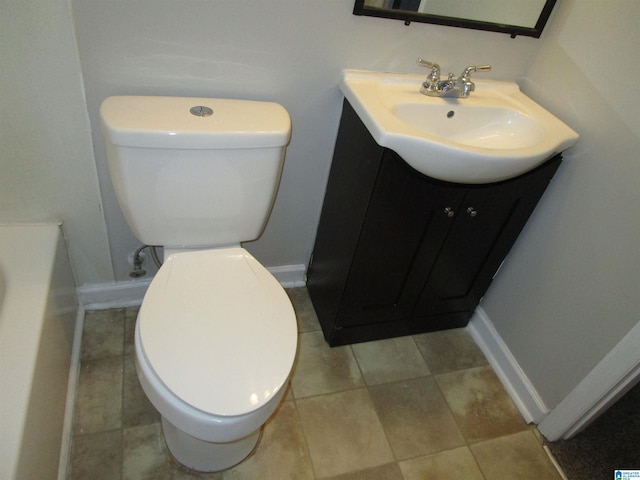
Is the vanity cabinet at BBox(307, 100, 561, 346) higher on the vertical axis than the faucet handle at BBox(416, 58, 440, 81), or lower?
lower

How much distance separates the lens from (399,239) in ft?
4.09

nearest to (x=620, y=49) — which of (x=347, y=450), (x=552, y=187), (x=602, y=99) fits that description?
(x=602, y=99)

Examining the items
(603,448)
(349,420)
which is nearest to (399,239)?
(349,420)

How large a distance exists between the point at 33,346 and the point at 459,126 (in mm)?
1284

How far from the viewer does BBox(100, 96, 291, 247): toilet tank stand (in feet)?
3.23

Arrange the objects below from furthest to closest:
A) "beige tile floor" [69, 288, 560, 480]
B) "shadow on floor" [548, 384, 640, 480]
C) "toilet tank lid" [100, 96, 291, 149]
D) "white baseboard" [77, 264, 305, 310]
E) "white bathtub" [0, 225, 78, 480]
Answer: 1. "white baseboard" [77, 264, 305, 310]
2. "shadow on floor" [548, 384, 640, 480]
3. "beige tile floor" [69, 288, 560, 480]
4. "toilet tank lid" [100, 96, 291, 149]
5. "white bathtub" [0, 225, 78, 480]

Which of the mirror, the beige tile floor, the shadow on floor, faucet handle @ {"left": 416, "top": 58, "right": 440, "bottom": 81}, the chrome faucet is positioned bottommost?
the beige tile floor

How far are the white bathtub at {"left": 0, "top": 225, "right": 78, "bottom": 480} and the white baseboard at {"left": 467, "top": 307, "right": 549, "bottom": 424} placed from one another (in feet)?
4.72

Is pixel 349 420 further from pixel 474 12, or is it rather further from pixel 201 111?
pixel 474 12

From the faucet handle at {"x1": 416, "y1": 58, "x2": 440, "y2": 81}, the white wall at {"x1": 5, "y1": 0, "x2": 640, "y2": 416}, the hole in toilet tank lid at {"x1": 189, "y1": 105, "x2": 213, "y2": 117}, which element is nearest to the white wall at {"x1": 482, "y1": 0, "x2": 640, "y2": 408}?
the white wall at {"x1": 5, "y1": 0, "x2": 640, "y2": 416}

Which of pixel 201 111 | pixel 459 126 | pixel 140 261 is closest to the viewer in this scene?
pixel 201 111

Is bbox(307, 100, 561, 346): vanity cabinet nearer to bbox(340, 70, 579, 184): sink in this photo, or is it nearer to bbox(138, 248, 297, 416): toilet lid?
bbox(340, 70, 579, 184): sink

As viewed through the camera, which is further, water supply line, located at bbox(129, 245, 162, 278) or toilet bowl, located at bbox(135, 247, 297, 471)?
water supply line, located at bbox(129, 245, 162, 278)

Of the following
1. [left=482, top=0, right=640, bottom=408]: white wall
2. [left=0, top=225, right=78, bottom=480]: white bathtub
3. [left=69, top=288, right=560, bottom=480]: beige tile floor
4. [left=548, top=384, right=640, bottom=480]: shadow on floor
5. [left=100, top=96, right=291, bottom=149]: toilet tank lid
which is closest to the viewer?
[left=0, top=225, right=78, bottom=480]: white bathtub
